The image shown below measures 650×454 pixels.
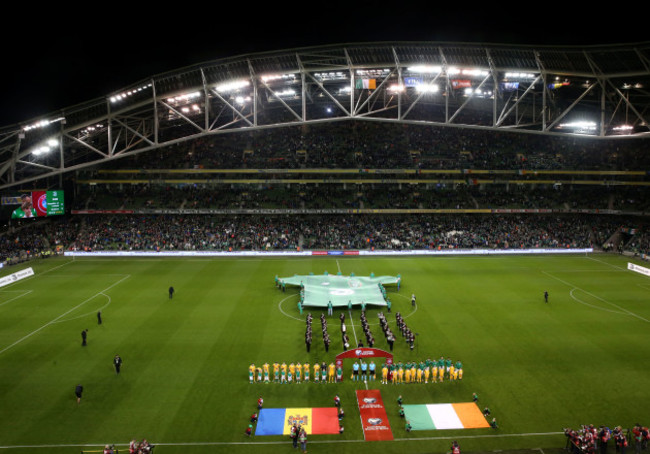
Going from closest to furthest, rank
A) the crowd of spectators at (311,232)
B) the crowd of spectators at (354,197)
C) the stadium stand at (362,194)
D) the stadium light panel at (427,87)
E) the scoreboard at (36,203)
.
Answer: the stadium light panel at (427,87)
the scoreboard at (36,203)
the crowd of spectators at (311,232)
the stadium stand at (362,194)
the crowd of spectators at (354,197)

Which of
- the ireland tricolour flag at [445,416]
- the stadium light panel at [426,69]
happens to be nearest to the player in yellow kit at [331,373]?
the ireland tricolour flag at [445,416]

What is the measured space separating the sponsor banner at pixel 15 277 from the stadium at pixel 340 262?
0.42 metres

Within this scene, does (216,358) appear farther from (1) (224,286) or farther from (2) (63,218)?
(2) (63,218)

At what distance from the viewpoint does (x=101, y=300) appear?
30156mm

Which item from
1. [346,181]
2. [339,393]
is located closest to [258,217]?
[346,181]

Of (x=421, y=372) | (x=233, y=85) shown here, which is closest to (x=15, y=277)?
(x=233, y=85)

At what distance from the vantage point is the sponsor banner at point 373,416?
15133mm

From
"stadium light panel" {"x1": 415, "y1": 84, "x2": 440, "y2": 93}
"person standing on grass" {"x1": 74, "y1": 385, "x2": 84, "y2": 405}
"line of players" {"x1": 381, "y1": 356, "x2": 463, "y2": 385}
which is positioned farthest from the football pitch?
"stadium light panel" {"x1": 415, "y1": 84, "x2": 440, "y2": 93}

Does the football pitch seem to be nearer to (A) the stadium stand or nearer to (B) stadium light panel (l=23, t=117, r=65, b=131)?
(B) stadium light panel (l=23, t=117, r=65, b=131)

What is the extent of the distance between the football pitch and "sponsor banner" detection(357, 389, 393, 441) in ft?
0.97

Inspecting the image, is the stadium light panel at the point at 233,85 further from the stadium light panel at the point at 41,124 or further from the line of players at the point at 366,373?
the line of players at the point at 366,373

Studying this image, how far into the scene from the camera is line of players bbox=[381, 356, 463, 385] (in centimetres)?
1872

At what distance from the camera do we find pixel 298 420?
1594 cm

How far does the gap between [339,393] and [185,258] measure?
100 feet
